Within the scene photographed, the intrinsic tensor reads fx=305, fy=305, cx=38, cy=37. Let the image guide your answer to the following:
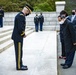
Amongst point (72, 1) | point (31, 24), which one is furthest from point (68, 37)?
point (72, 1)

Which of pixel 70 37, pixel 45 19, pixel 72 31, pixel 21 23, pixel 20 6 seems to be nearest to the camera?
pixel 21 23

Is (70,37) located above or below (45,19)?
above

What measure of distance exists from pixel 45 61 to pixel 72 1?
33.8 meters

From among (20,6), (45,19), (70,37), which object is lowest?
(45,19)

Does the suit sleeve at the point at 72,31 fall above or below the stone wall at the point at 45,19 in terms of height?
above

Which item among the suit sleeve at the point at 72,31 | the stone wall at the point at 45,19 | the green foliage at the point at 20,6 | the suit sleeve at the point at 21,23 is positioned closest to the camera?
the suit sleeve at the point at 21,23

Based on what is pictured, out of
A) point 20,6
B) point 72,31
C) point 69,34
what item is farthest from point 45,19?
point 72,31

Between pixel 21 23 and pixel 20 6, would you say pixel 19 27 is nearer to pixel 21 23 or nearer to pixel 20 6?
pixel 21 23

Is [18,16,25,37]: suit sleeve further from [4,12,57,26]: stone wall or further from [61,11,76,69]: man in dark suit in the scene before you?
[4,12,57,26]: stone wall

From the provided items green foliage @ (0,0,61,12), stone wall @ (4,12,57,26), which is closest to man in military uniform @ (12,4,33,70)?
stone wall @ (4,12,57,26)

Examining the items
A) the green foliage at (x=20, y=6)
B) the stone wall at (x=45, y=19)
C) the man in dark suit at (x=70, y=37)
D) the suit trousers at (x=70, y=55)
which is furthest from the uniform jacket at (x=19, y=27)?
the green foliage at (x=20, y=6)

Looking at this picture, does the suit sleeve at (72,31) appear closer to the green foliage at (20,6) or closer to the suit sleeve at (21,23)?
the suit sleeve at (21,23)

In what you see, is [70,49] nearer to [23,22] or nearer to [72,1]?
[23,22]

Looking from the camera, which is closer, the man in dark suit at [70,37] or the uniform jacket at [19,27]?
the uniform jacket at [19,27]
